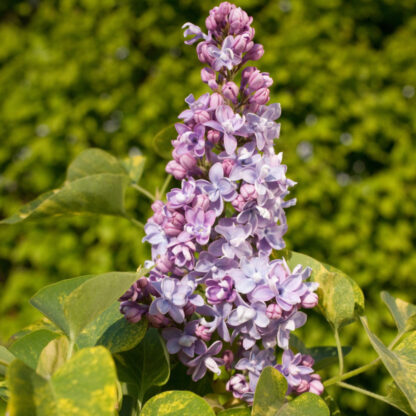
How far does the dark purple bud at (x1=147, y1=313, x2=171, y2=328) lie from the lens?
517mm

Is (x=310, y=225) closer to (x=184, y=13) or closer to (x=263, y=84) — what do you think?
(x=184, y=13)

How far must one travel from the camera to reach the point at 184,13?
2.22 metres

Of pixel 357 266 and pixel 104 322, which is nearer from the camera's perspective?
pixel 104 322

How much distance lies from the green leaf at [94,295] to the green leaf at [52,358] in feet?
0.04

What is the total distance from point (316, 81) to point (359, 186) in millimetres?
452

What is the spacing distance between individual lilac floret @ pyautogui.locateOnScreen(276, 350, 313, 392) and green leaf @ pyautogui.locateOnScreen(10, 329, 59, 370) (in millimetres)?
237

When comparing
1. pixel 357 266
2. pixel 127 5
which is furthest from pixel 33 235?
pixel 357 266

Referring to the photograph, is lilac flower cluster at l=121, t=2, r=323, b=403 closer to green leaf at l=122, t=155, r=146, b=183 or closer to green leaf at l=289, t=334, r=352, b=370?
green leaf at l=289, t=334, r=352, b=370

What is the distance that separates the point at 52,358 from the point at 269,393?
190 millimetres

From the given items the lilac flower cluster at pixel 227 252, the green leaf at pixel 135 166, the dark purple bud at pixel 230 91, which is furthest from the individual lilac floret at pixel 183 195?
the green leaf at pixel 135 166

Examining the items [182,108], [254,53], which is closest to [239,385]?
[254,53]

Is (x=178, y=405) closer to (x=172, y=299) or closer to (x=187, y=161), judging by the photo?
(x=172, y=299)

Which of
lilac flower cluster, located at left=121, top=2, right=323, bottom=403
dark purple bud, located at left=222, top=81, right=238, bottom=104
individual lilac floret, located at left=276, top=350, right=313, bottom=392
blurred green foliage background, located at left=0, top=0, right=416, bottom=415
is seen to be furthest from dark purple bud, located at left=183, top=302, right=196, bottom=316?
blurred green foliage background, located at left=0, top=0, right=416, bottom=415

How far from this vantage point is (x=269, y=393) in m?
0.47
